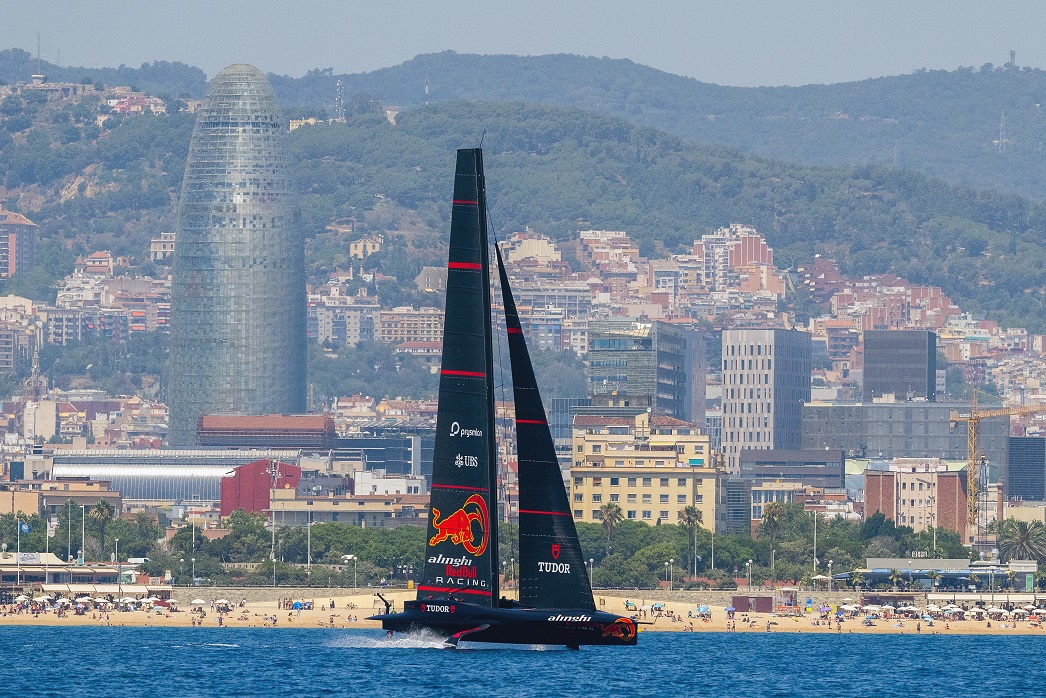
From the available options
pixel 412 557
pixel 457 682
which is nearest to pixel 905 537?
pixel 412 557

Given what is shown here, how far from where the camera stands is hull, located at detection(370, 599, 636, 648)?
281 ft

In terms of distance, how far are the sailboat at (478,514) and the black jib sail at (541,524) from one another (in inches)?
1.2

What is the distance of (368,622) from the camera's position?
14862 cm

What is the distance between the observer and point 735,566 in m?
A: 182

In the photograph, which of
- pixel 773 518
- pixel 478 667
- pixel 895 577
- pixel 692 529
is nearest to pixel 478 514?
pixel 478 667

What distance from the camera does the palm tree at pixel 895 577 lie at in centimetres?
17262

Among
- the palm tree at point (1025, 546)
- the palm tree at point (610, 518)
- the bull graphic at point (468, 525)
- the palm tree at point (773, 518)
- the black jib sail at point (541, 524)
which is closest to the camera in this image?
the bull graphic at point (468, 525)

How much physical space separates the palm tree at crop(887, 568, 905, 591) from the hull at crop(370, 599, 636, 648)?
288 ft

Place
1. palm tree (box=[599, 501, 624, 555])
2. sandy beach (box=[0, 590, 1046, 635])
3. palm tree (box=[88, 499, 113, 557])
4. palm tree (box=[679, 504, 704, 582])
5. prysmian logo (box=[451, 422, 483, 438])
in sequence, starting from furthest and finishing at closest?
1. palm tree (box=[88, 499, 113, 557])
2. palm tree (box=[599, 501, 624, 555])
3. palm tree (box=[679, 504, 704, 582])
4. sandy beach (box=[0, 590, 1046, 635])
5. prysmian logo (box=[451, 422, 483, 438])

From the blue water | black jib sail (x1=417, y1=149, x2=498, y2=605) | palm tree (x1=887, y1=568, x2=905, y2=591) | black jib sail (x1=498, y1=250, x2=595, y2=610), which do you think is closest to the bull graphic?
black jib sail (x1=417, y1=149, x2=498, y2=605)

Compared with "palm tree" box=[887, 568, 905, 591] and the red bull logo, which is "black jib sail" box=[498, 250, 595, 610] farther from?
"palm tree" box=[887, 568, 905, 591]

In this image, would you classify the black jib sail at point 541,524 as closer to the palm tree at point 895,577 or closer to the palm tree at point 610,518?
the palm tree at point 895,577

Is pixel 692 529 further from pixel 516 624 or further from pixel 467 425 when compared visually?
pixel 467 425

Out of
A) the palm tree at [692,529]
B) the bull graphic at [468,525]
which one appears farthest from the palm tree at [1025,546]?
the bull graphic at [468,525]
